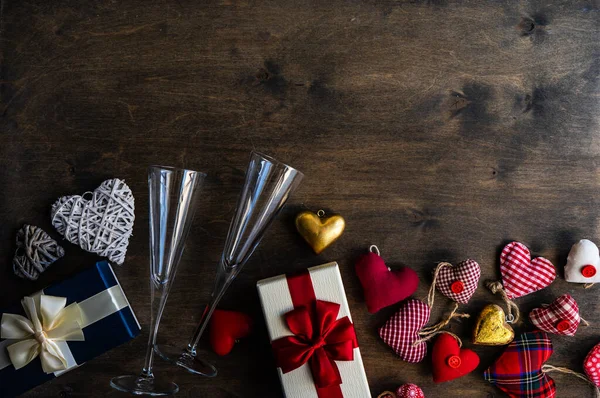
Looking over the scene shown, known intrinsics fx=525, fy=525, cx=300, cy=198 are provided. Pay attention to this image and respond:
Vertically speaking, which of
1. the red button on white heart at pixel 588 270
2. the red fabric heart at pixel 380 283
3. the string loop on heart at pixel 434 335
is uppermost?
the red fabric heart at pixel 380 283

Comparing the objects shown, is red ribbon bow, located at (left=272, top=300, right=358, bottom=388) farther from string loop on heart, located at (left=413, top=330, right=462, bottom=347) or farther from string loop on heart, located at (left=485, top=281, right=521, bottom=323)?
string loop on heart, located at (left=485, top=281, right=521, bottom=323)

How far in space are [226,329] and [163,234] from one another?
0.81 feet

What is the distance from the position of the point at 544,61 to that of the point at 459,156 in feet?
0.91

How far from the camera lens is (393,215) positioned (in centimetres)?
112

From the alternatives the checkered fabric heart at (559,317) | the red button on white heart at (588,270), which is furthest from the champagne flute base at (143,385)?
the red button on white heart at (588,270)

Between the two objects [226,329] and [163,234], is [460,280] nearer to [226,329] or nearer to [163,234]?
[226,329]

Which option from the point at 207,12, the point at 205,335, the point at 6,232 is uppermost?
the point at 207,12

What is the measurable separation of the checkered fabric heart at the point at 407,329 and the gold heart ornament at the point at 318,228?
0.69ft

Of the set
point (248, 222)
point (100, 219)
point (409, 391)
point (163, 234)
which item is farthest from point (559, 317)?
point (100, 219)

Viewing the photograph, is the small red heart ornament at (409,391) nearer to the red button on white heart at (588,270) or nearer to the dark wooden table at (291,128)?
the dark wooden table at (291,128)

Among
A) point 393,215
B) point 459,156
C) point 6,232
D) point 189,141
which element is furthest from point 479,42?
point 6,232

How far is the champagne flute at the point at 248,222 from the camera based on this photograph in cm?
97

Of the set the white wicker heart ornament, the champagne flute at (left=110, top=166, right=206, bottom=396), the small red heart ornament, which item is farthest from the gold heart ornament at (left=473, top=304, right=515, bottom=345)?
the white wicker heart ornament

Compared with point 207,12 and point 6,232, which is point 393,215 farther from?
point 6,232
